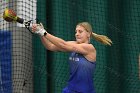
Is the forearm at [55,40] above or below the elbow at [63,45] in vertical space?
above

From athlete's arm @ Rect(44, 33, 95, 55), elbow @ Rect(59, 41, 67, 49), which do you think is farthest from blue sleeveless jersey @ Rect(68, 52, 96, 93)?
elbow @ Rect(59, 41, 67, 49)

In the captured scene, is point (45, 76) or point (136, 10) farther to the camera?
point (136, 10)

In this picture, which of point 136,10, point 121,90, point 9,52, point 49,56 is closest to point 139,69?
point 121,90

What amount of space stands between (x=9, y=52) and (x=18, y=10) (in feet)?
2.46

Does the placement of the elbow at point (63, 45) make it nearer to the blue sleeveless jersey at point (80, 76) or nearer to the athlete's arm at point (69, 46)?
the athlete's arm at point (69, 46)

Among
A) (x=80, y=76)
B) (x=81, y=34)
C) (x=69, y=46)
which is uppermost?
(x=81, y=34)

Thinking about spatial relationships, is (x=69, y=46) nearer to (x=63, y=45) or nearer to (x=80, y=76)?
(x=63, y=45)

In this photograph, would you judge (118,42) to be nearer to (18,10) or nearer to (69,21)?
(69,21)

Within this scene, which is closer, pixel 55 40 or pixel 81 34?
pixel 55 40

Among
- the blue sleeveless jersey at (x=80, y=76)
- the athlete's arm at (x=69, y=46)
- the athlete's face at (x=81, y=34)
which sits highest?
the athlete's face at (x=81, y=34)

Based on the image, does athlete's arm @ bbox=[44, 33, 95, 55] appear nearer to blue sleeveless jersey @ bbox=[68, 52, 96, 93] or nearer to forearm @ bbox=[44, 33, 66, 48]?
forearm @ bbox=[44, 33, 66, 48]

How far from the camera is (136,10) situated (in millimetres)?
8898

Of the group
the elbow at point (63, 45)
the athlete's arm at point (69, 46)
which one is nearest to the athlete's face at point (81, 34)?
the athlete's arm at point (69, 46)

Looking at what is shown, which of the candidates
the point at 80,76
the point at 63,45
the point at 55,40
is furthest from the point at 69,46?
the point at 80,76
